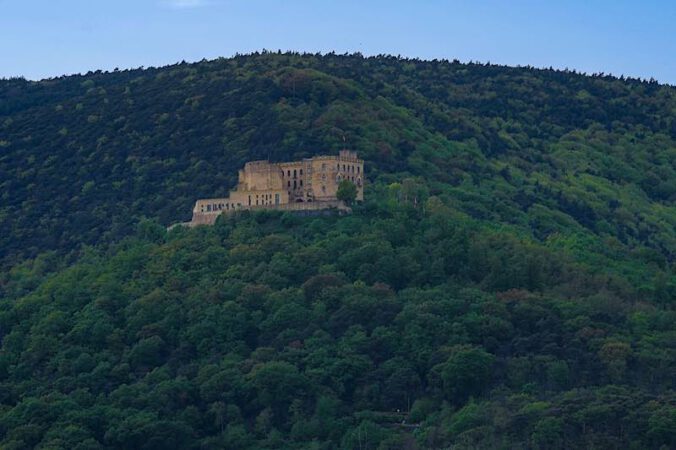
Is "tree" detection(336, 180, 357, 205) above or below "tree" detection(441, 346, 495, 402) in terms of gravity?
above

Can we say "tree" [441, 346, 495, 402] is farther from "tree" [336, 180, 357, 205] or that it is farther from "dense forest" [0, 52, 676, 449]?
"tree" [336, 180, 357, 205]

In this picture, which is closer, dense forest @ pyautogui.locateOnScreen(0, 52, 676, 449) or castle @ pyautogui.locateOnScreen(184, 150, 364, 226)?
dense forest @ pyautogui.locateOnScreen(0, 52, 676, 449)

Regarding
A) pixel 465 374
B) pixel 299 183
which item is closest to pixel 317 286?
pixel 299 183

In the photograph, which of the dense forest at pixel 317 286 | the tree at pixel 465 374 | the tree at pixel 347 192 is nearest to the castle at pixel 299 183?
the tree at pixel 347 192

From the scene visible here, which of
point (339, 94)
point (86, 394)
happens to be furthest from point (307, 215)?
point (339, 94)

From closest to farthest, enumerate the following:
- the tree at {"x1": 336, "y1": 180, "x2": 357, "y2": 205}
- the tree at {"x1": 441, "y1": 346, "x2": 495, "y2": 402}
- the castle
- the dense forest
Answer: the dense forest, the tree at {"x1": 441, "y1": 346, "x2": 495, "y2": 402}, the tree at {"x1": 336, "y1": 180, "x2": 357, "y2": 205}, the castle

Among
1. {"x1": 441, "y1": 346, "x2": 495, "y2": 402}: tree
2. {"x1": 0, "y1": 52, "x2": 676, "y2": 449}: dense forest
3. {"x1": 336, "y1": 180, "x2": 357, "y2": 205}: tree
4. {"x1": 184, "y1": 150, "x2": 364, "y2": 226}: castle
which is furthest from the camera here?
{"x1": 184, "y1": 150, "x2": 364, "y2": 226}: castle

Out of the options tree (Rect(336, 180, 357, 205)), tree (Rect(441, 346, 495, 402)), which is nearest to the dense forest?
tree (Rect(441, 346, 495, 402))
